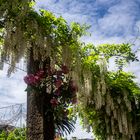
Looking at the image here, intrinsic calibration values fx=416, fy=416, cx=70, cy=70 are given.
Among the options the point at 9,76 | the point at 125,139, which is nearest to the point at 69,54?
the point at 9,76

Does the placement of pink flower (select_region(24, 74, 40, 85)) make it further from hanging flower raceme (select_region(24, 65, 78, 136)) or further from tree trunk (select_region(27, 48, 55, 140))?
tree trunk (select_region(27, 48, 55, 140))

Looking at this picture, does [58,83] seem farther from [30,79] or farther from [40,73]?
[30,79]

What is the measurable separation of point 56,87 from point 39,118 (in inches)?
36.5

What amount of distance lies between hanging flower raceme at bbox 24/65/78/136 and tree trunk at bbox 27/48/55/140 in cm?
12

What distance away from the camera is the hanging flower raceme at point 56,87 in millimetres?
8734

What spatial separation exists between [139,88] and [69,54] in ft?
12.5

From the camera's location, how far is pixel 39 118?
8.38 meters

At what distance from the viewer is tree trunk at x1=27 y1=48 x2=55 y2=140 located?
27.1ft

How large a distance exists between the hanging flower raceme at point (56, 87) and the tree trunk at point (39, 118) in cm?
12

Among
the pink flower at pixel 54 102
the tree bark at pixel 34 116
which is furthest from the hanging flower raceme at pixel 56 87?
the tree bark at pixel 34 116

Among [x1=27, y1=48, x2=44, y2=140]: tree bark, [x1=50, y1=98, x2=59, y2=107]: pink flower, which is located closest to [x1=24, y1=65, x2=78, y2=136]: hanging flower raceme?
[x1=50, y1=98, x2=59, y2=107]: pink flower

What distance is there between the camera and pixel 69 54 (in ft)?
30.5

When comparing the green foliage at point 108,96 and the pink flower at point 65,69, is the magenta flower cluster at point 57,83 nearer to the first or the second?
the pink flower at point 65,69

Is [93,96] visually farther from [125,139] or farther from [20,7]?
[20,7]
